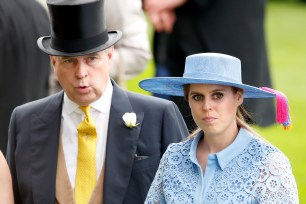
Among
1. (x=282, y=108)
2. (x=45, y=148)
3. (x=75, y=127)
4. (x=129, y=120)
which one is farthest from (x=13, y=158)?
(x=282, y=108)

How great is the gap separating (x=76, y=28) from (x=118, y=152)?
728mm

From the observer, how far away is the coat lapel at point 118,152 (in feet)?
23.4

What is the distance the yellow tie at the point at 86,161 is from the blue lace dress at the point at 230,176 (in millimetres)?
605

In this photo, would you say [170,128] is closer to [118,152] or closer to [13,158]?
[118,152]

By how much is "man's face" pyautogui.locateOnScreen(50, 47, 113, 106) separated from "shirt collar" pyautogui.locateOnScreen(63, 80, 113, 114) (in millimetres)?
57

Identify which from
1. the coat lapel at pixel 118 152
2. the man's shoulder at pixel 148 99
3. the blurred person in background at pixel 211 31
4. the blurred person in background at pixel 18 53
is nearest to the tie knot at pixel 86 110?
the coat lapel at pixel 118 152

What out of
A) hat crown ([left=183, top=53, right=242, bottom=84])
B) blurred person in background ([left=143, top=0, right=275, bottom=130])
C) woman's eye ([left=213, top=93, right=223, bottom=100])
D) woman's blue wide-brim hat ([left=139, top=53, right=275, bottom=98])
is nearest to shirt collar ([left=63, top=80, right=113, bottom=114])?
woman's blue wide-brim hat ([left=139, top=53, right=275, bottom=98])

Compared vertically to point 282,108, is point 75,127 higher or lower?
lower

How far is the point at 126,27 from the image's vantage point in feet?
30.3

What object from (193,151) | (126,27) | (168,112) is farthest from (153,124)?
(126,27)

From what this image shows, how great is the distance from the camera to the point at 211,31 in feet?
32.2

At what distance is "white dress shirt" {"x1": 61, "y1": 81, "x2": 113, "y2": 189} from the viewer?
7.23m

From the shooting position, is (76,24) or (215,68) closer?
(215,68)

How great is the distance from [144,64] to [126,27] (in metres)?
0.35
